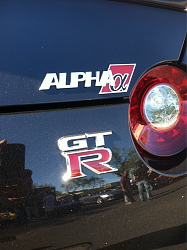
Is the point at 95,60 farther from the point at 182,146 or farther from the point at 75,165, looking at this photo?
the point at 182,146

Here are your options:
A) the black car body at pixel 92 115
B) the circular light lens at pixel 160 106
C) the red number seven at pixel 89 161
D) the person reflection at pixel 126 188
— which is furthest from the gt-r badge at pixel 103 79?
the person reflection at pixel 126 188

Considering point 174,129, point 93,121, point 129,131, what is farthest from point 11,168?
point 174,129

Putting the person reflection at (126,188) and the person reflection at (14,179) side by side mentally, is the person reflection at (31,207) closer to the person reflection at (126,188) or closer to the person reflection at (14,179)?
the person reflection at (14,179)

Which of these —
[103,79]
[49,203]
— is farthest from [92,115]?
[49,203]

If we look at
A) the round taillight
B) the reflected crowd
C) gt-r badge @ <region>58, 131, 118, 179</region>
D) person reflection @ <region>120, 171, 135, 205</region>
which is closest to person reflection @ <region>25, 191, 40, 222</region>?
the reflected crowd

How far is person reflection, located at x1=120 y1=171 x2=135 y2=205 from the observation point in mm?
1140

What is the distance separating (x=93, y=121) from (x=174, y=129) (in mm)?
388

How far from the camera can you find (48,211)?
1034 millimetres

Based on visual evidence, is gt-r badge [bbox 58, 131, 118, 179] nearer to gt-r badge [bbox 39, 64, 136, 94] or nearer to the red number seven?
the red number seven

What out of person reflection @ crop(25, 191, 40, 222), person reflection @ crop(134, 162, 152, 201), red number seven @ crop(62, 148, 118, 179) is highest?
red number seven @ crop(62, 148, 118, 179)

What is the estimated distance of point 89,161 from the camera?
1.06 m

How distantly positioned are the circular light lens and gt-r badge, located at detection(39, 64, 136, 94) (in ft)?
0.40

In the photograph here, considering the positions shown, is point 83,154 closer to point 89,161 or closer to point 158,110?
point 89,161

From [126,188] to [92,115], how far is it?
14.3 inches
